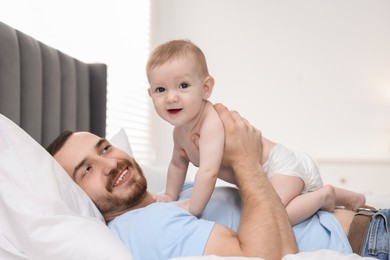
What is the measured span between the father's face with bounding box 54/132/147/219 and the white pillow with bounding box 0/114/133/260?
0.23m

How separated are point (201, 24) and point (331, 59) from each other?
1295 millimetres

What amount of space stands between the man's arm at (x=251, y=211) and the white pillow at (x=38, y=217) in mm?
292

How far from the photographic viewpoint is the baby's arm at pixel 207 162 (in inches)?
53.7

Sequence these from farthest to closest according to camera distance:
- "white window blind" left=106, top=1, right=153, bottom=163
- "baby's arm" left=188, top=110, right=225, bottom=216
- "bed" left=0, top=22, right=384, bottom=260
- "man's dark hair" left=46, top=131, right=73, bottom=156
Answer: "white window blind" left=106, top=1, right=153, bottom=163 → "man's dark hair" left=46, top=131, right=73, bottom=156 → "baby's arm" left=188, top=110, right=225, bottom=216 → "bed" left=0, top=22, right=384, bottom=260

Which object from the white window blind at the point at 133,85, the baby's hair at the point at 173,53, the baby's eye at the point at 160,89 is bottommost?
the white window blind at the point at 133,85

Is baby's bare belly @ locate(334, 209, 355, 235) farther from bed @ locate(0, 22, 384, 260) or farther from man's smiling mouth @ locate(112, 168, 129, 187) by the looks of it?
man's smiling mouth @ locate(112, 168, 129, 187)

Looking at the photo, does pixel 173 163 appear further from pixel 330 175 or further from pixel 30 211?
pixel 330 175

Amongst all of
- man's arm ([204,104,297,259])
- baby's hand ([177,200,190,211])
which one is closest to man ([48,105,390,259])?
man's arm ([204,104,297,259])

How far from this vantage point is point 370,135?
405cm

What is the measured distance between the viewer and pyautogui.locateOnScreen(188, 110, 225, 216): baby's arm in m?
1.37

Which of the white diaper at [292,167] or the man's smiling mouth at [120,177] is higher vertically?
the white diaper at [292,167]

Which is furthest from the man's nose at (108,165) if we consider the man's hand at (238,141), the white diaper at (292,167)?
the white diaper at (292,167)

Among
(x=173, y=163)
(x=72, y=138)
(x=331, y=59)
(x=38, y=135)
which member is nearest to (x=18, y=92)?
(x=38, y=135)

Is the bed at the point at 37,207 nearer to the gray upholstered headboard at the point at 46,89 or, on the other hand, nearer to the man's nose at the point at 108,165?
the gray upholstered headboard at the point at 46,89
